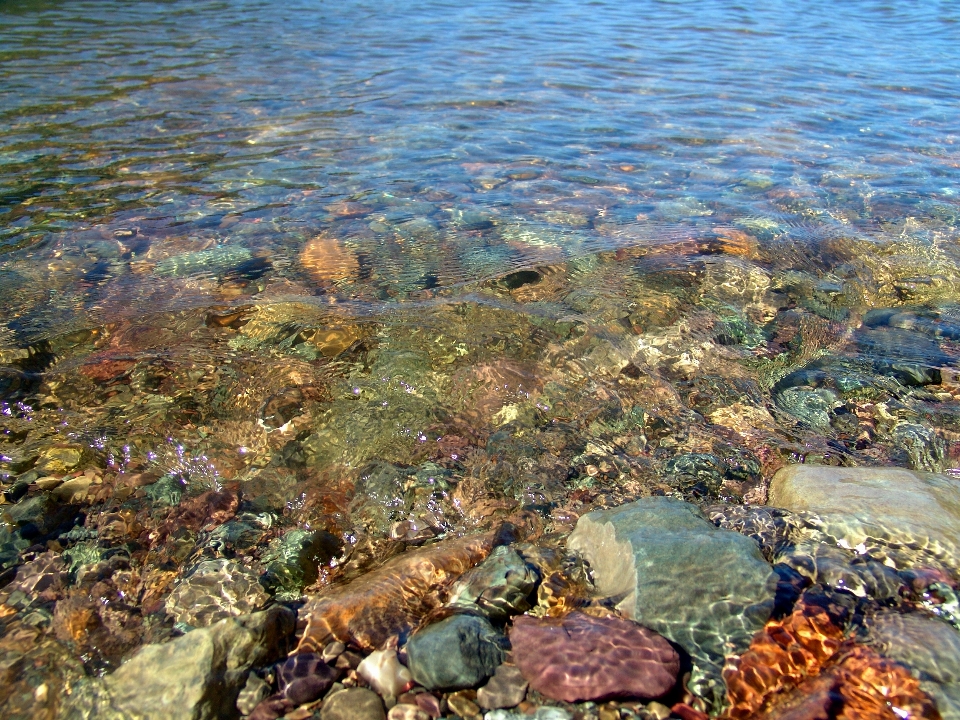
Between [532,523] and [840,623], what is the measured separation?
122cm

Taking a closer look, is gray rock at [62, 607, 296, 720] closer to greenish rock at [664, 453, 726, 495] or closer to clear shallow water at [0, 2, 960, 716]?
clear shallow water at [0, 2, 960, 716]

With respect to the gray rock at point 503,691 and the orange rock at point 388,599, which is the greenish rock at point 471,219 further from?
the gray rock at point 503,691

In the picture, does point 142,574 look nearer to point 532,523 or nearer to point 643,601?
point 532,523

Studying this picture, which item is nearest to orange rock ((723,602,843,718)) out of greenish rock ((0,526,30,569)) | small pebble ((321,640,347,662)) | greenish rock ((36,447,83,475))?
small pebble ((321,640,347,662))

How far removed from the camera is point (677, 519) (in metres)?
2.69

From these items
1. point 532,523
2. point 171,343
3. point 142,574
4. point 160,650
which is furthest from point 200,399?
point 532,523

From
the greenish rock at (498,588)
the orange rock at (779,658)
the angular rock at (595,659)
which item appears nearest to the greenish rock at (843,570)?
the orange rock at (779,658)

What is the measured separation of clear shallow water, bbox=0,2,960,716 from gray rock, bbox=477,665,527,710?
33.3 inches

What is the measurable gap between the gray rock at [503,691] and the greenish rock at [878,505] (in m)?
1.42

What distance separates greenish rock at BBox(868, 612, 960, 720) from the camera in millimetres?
1942

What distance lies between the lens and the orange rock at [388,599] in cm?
242

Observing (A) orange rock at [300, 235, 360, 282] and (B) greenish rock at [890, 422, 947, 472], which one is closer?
(B) greenish rock at [890, 422, 947, 472]

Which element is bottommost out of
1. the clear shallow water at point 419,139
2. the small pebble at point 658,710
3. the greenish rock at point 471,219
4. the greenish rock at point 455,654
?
the small pebble at point 658,710

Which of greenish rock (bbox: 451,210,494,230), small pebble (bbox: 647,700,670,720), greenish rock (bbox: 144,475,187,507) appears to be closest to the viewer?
small pebble (bbox: 647,700,670,720)
